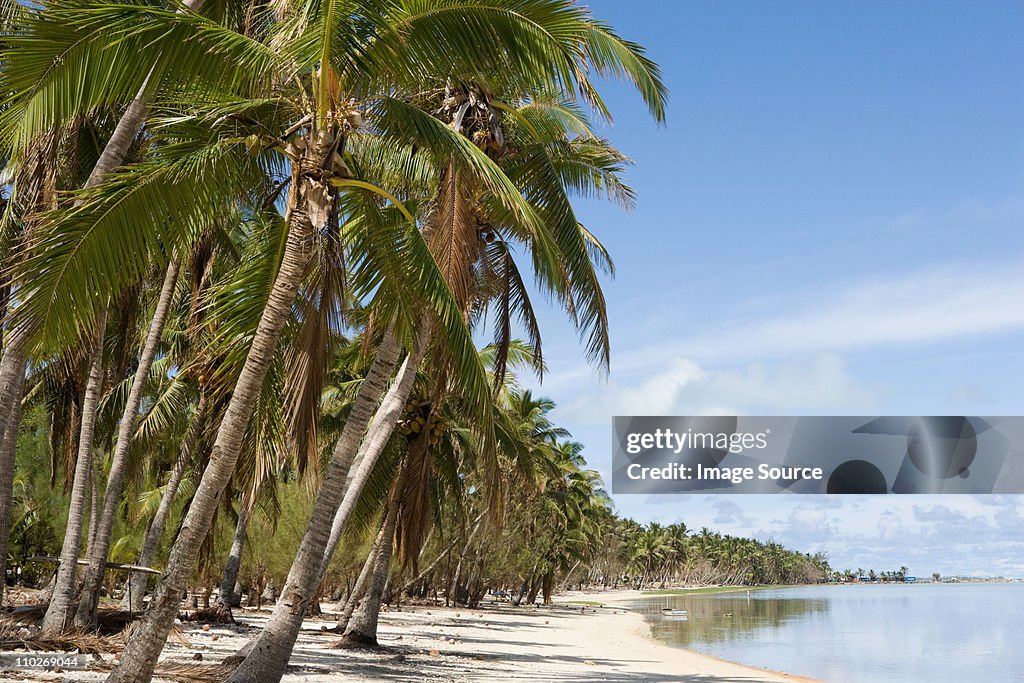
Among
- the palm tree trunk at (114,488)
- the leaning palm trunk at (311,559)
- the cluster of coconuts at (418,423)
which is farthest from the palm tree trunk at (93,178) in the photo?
the cluster of coconuts at (418,423)

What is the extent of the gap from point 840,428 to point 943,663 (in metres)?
10.2

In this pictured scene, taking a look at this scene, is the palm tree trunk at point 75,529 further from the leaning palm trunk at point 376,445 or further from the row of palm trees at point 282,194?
the leaning palm trunk at point 376,445

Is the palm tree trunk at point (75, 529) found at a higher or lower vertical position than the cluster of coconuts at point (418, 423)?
lower

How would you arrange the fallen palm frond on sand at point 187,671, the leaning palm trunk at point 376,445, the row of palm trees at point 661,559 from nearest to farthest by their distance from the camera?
1. the fallen palm frond on sand at point 187,671
2. the leaning palm trunk at point 376,445
3. the row of palm trees at point 661,559

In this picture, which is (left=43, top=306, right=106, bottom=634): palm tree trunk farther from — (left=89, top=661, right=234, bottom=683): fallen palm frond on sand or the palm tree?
the palm tree

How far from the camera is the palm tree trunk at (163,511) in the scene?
53.9 ft

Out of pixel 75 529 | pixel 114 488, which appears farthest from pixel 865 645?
pixel 75 529

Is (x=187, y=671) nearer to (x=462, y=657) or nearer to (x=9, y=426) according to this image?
(x=9, y=426)

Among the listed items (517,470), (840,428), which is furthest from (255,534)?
(840,428)

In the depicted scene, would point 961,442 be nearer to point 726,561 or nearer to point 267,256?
point 267,256

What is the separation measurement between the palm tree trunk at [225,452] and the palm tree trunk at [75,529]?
4.10m

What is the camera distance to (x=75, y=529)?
13.0 m

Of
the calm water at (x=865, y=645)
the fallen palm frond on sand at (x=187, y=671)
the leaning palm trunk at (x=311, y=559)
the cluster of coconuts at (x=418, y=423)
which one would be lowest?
the calm water at (x=865, y=645)

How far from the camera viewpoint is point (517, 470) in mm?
20141
